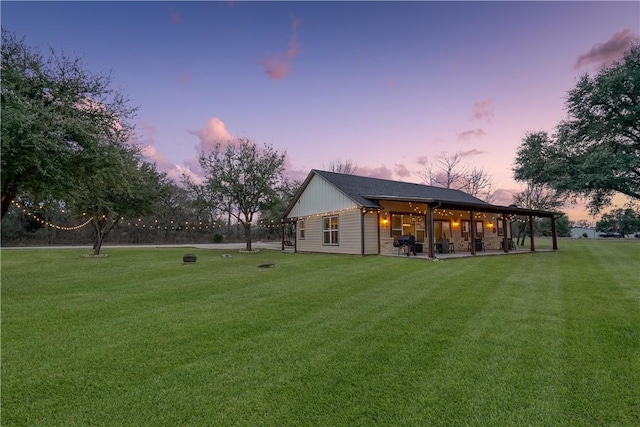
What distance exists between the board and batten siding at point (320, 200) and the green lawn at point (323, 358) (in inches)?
400

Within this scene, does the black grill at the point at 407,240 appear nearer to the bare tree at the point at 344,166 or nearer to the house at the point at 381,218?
the house at the point at 381,218

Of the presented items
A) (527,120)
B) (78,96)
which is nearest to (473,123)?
(527,120)

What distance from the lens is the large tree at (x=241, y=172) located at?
19453 mm

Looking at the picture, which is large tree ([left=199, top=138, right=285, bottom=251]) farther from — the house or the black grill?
the black grill

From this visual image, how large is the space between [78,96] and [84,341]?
6.73 m

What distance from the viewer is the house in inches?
599

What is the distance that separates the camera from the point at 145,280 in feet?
27.0

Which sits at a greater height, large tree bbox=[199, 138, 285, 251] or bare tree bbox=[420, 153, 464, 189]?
bare tree bbox=[420, 153, 464, 189]

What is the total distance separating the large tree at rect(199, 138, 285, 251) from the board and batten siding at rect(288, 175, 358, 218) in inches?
85.8

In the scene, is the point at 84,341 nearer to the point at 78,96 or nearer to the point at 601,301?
the point at 78,96

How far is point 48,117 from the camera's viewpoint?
636 centimetres

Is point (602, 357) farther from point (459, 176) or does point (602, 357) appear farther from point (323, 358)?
point (459, 176)

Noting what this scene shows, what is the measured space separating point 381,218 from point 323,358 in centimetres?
1309

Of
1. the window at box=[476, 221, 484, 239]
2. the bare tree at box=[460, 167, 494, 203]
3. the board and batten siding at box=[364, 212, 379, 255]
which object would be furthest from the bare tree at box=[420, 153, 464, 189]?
the board and batten siding at box=[364, 212, 379, 255]
